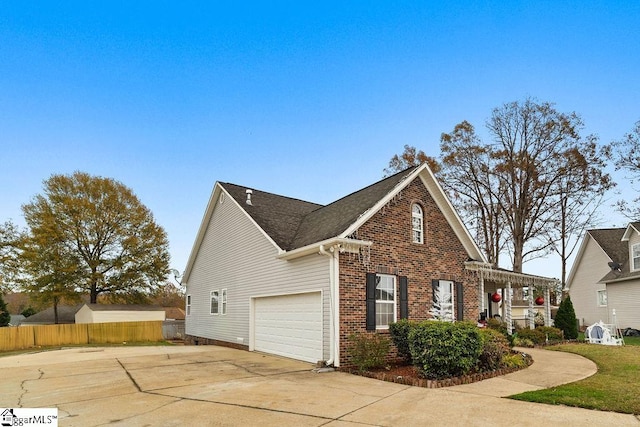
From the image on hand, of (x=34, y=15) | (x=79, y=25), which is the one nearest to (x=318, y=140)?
(x=79, y=25)

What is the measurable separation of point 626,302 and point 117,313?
36.6m

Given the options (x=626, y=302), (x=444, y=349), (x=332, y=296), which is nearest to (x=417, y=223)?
(x=332, y=296)

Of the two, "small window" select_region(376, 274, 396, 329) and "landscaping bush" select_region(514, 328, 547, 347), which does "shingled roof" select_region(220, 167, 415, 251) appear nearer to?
"small window" select_region(376, 274, 396, 329)

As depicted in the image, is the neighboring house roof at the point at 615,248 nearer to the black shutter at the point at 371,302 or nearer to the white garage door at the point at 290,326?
the black shutter at the point at 371,302

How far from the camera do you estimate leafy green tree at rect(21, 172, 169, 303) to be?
37.3m

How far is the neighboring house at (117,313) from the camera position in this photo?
1427 inches

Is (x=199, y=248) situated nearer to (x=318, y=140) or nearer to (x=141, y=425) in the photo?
(x=318, y=140)

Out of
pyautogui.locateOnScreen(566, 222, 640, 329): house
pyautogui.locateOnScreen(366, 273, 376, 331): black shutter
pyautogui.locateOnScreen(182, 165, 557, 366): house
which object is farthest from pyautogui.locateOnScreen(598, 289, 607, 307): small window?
pyautogui.locateOnScreen(366, 273, 376, 331): black shutter

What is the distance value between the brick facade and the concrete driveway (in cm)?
199

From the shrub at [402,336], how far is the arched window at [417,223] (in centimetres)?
316

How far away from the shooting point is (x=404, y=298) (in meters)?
13.3

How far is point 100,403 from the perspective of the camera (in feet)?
25.3

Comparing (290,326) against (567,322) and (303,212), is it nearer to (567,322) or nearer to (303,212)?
(303,212)

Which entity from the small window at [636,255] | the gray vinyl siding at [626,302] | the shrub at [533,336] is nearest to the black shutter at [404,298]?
the shrub at [533,336]
